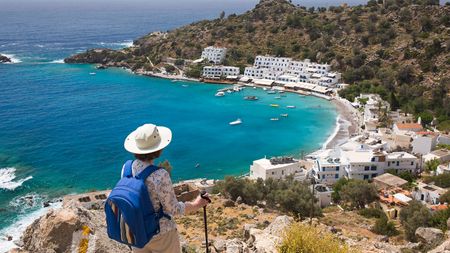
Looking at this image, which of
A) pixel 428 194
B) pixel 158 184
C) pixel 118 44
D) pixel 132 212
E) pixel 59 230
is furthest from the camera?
pixel 118 44

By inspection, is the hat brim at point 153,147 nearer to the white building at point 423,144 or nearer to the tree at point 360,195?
the tree at point 360,195

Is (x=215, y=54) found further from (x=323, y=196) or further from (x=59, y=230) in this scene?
(x=59, y=230)

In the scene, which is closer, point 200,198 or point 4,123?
point 200,198

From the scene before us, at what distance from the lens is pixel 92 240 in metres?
5.95

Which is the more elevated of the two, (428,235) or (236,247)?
(236,247)

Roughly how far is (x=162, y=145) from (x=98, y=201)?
2324cm

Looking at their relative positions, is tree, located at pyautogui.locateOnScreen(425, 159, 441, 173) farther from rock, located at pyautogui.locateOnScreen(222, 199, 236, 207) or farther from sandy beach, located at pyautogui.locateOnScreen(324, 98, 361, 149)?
rock, located at pyautogui.locateOnScreen(222, 199, 236, 207)

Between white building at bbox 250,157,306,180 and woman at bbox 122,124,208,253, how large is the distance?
26753mm

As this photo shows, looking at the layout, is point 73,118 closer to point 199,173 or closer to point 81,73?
point 199,173

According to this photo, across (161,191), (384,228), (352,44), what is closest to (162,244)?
(161,191)

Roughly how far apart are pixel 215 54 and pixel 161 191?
239 feet

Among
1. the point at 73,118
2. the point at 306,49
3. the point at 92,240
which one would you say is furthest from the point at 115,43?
the point at 92,240

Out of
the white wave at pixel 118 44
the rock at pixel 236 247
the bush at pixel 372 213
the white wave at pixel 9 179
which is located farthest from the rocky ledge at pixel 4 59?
the rock at pixel 236 247

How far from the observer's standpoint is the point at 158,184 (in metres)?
3.71
